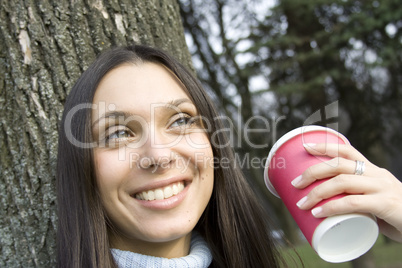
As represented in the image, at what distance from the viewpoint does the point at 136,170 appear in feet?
5.06

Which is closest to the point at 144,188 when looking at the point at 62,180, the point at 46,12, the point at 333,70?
the point at 62,180

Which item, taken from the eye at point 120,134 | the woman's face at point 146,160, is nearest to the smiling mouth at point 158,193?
the woman's face at point 146,160

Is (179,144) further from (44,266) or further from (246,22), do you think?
(246,22)

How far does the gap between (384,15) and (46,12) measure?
552 cm

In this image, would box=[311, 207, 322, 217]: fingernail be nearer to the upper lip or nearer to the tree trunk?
the upper lip

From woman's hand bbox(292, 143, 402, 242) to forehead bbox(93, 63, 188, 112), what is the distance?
2.00 ft

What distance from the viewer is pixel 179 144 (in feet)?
5.40

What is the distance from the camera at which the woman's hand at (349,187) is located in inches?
56.1

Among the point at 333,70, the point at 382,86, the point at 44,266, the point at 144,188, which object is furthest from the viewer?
the point at 382,86

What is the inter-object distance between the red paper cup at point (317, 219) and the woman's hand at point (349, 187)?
29 millimetres

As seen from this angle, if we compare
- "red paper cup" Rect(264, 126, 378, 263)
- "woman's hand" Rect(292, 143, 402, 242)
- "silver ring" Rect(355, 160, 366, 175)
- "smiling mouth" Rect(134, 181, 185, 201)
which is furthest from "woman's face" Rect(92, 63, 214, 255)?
"silver ring" Rect(355, 160, 366, 175)

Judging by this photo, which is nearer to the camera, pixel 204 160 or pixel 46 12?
pixel 204 160

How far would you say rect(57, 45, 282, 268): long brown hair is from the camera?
5.20 feet

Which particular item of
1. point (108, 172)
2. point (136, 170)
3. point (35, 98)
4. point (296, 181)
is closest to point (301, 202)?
point (296, 181)
